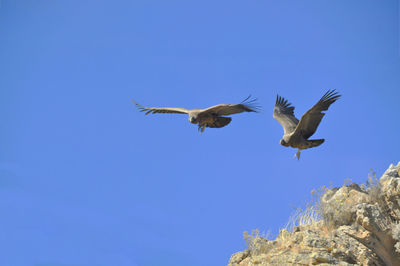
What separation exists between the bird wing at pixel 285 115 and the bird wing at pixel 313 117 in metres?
0.70

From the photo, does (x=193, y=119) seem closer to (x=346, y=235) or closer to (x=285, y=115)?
(x=285, y=115)

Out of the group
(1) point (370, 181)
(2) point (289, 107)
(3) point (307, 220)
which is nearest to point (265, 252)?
(3) point (307, 220)

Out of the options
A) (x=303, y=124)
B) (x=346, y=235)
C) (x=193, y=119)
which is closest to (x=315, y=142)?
(x=303, y=124)

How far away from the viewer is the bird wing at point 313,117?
1064 cm

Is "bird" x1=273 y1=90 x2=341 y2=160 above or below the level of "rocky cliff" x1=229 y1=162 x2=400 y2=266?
above

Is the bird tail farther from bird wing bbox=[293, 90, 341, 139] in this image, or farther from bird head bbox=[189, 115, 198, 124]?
bird head bbox=[189, 115, 198, 124]

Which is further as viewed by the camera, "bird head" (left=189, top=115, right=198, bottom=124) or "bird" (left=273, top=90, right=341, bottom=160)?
"bird head" (left=189, top=115, right=198, bottom=124)

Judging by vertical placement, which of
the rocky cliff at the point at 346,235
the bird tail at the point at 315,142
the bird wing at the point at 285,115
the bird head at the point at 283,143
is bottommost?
the rocky cliff at the point at 346,235

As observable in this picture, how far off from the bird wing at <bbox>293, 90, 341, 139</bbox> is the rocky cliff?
1.86 m

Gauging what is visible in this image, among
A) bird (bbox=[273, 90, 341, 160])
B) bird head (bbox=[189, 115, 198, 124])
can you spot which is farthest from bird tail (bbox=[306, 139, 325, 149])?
bird head (bbox=[189, 115, 198, 124])

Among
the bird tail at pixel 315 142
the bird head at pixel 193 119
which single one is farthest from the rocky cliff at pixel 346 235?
the bird head at pixel 193 119

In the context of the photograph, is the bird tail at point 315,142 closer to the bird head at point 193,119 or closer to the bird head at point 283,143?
the bird head at point 283,143

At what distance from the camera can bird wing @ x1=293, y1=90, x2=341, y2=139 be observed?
34.9 ft

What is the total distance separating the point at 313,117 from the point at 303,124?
0.37m
